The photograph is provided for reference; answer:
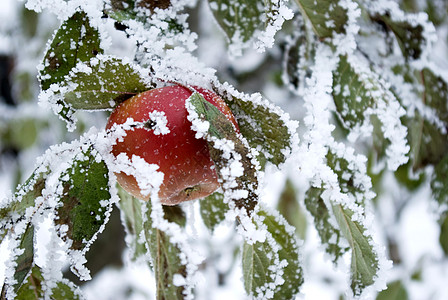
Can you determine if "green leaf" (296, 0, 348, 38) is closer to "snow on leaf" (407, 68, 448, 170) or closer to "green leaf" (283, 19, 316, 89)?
"green leaf" (283, 19, 316, 89)

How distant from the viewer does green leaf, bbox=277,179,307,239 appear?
168 centimetres

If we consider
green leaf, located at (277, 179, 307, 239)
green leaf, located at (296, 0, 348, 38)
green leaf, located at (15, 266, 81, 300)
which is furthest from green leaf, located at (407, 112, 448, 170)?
green leaf, located at (277, 179, 307, 239)

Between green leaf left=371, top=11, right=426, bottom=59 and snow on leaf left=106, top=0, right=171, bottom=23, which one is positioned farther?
green leaf left=371, top=11, right=426, bottom=59

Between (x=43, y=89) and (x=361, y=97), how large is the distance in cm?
43

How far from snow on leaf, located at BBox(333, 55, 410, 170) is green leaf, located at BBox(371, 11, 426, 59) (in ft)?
0.41

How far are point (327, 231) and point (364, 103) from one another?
0.64 feet

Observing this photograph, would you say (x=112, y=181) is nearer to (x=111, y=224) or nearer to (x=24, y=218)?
(x=24, y=218)

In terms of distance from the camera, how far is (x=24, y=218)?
48 centimetres

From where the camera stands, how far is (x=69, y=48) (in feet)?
1.68

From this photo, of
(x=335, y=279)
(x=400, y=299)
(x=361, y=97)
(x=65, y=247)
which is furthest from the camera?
(x=335, y=279)

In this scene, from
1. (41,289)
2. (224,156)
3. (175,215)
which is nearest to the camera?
(224,156)

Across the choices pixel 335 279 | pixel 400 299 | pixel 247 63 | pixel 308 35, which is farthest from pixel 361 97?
pixel 335 279

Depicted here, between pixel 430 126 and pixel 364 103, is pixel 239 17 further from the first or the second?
pixel 430 126

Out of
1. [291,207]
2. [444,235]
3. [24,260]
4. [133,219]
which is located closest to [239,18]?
[133,219]
